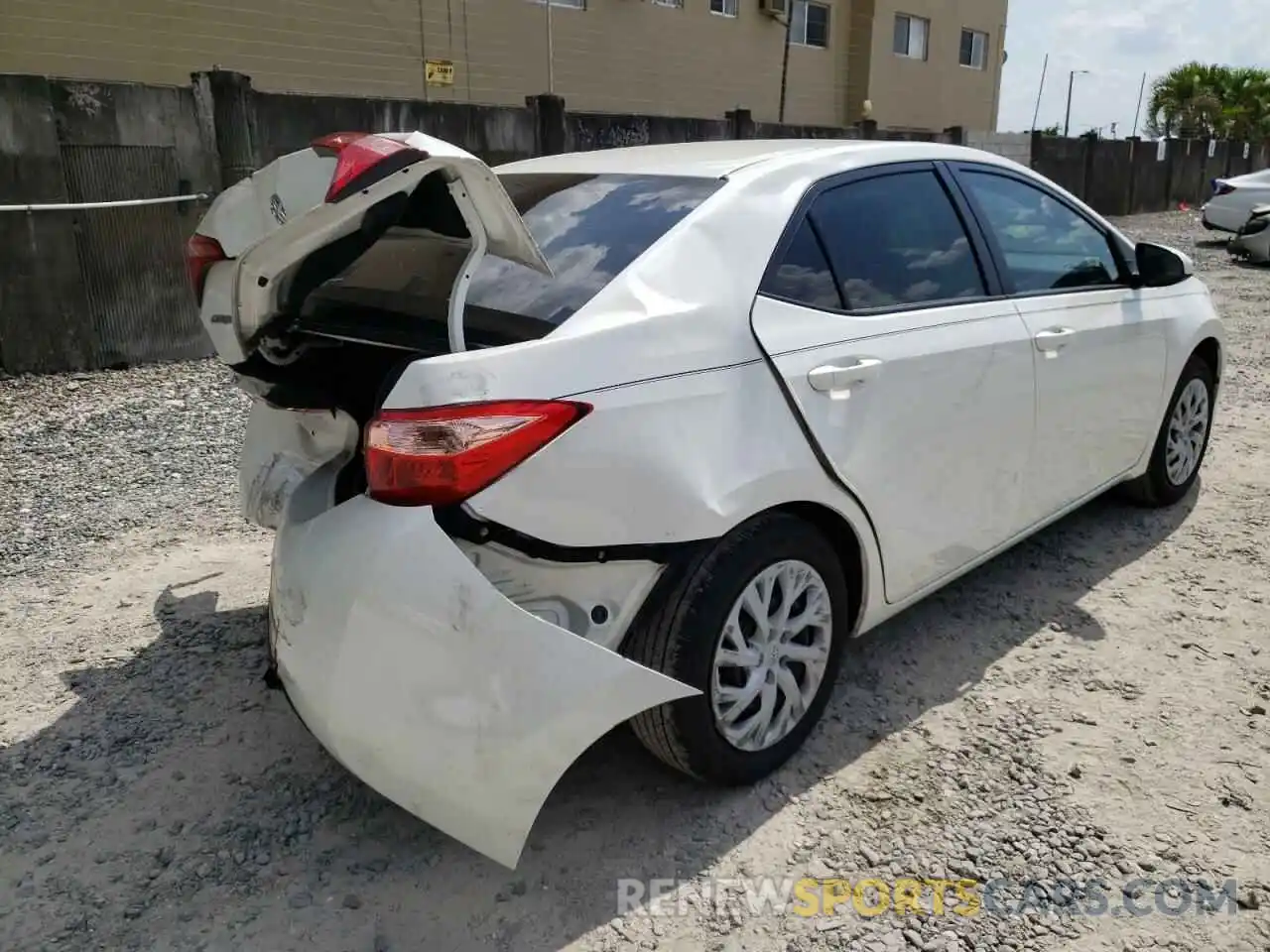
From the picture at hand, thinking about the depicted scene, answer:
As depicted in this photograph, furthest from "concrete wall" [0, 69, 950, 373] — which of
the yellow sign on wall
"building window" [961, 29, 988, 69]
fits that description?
"building window" [961, 29, 988, 69]

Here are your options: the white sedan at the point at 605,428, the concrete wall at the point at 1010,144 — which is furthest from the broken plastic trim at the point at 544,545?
the concrete wall at the point at 1010,144

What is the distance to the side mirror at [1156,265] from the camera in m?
4.08

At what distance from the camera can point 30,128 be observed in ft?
22.0

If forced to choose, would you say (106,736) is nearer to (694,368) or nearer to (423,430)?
(423,430)

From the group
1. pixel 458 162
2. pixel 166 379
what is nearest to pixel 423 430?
pixel 458 162

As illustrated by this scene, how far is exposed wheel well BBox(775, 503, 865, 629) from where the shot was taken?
2721 mm

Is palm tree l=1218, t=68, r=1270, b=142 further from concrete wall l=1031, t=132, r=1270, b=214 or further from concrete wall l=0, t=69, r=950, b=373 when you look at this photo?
concrete wall l=0, t=69, r=950, b=373

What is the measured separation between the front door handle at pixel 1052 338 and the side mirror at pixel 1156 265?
2.59ft

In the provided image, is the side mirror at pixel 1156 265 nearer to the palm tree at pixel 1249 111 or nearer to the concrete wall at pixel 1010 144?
the concrete wall at pixel 1010 144

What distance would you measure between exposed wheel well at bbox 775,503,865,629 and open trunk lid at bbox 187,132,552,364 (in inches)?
37.8

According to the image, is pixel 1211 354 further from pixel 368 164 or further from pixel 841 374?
pixel 368 164

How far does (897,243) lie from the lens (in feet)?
10.2

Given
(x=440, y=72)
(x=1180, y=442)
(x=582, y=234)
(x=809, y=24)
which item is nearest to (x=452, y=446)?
(x=582, y=234)

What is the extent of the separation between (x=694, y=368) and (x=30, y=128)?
6406mm
